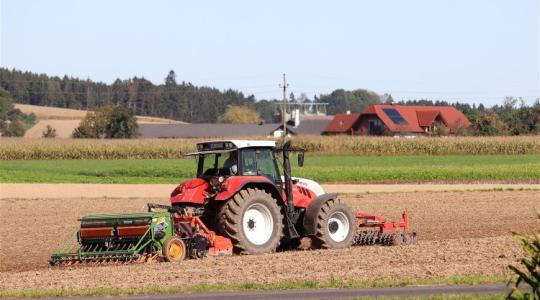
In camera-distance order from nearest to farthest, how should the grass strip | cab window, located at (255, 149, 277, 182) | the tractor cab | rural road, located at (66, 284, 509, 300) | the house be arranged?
rural road, located at (66, 284, 509, 300), the grass strip, the tractor cab, cab window, located at (255, 149, 277, 182), the house

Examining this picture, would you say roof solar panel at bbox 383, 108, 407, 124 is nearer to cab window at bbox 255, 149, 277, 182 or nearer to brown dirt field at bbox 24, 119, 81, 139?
brown dirt field at bbox 24, 119, 81, 139

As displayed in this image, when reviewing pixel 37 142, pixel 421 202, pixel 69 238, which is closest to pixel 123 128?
pixel 37 142

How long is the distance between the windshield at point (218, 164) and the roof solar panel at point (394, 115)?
90298 mm

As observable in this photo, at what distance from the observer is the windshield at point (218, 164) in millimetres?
19766

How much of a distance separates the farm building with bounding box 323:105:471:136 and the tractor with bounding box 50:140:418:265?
8511 centimetres

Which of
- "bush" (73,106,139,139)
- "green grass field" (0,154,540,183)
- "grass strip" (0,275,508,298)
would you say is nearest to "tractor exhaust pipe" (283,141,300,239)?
"grass strip" (0,275,508,298)

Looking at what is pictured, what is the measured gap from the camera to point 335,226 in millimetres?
20766

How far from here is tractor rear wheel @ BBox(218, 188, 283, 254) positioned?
18969 millimetres

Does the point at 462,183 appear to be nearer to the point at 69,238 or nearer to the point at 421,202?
the point at 421,202

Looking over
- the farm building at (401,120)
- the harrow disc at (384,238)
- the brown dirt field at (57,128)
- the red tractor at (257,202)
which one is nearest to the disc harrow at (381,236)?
the harrow disc at (384,238)

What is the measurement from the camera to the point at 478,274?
54.0 ft

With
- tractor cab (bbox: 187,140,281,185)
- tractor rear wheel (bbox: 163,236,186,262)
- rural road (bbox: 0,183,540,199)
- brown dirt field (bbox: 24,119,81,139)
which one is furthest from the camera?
brown dirt field (bbox: 24,119,81,139)

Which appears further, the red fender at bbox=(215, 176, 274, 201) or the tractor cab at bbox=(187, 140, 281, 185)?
the tractor cab at bbox=(187, 140, 281, 185)

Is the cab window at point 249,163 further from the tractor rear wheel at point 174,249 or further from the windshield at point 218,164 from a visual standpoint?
the tractor rear wheel at point 174,249
